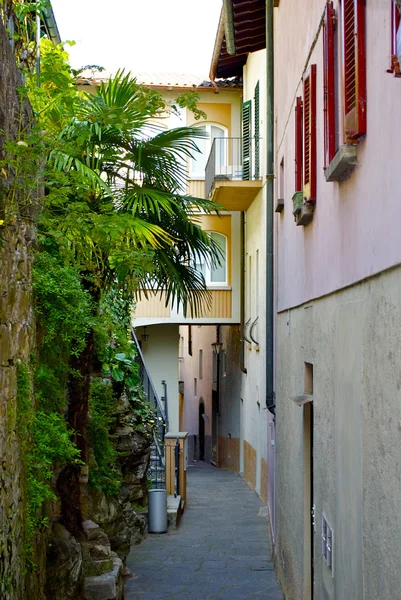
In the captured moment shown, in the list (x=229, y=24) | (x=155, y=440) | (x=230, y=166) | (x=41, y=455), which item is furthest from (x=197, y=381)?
(x=41, y=455)

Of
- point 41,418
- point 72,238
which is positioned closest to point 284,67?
point 72,238

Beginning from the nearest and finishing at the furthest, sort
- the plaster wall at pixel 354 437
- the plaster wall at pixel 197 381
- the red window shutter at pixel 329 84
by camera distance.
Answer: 1. the plaster wall at pixel 354 437
2. the red window shutter at pixel 329 84
3. the plaster wall at pixel 197 381

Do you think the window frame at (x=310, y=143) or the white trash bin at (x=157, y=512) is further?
the white trash bin at (x=157, y=512)

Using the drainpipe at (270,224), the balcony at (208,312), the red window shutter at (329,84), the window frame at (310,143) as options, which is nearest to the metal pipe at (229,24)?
the drainpipe at (270,224)

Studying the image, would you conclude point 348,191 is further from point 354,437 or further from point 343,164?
point 354,437

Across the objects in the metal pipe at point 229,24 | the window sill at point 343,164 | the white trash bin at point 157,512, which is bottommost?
the white trash bin at point 157,512

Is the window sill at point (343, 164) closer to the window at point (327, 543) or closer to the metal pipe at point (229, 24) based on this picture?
the window at point (327, 543)

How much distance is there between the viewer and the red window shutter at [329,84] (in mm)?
6027

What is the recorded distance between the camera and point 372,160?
477 centimetres

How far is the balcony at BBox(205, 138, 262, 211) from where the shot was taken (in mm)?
19938

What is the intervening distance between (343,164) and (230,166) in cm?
1590

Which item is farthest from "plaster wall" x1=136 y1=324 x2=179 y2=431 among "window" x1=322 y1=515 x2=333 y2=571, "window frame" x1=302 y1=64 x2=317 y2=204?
"window" x1=322 y1=515 x2=333 y2=571

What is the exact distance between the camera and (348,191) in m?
5.66

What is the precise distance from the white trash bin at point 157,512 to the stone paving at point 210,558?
21cm
